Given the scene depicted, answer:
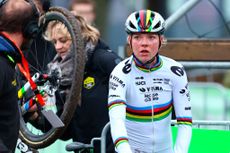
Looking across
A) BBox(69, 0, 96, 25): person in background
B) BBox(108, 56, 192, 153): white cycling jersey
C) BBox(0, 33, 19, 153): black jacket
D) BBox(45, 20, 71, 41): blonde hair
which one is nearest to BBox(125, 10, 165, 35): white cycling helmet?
BBox(108, 56, 192, 153): white cycling jersey

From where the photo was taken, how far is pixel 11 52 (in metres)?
5.85

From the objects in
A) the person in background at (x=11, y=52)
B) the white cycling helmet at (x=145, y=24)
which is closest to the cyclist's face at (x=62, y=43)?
the white cycling helmet at (x=145, y=24)

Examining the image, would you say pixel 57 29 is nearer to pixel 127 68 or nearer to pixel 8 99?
pixel 127 68

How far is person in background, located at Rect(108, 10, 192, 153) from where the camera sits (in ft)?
21.4

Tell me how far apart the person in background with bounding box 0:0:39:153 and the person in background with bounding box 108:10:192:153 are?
0.85 metres

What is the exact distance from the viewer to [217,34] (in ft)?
39.3

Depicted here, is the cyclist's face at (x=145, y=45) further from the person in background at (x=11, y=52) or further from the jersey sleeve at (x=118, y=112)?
the person in background at (x=11, y=52)

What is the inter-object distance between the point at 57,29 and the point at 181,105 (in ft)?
5.83

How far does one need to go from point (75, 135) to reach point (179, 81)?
1.71 meters

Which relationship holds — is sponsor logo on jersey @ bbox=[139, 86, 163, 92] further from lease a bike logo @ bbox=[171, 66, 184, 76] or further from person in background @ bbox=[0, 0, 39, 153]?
person in background @ bbox=[0, 0, 39, 153]

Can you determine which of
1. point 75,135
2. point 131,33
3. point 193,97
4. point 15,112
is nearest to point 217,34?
point 193,97

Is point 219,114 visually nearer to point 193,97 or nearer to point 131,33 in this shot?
point 193,97

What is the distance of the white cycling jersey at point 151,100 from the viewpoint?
6.51m

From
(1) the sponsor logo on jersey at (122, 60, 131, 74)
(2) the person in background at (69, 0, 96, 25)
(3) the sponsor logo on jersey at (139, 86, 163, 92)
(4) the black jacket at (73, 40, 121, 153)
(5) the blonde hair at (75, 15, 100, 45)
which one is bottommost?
(4) the black jacket at (73, 40, 121, 153)
